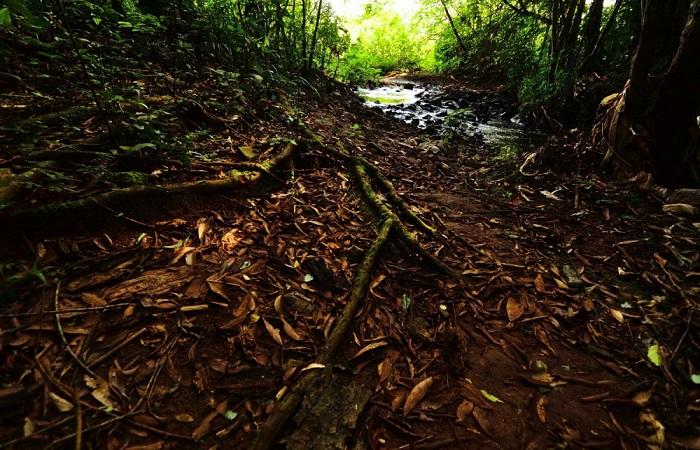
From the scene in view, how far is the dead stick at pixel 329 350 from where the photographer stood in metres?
1.58

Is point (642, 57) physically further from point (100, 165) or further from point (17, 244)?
point (17, 244)

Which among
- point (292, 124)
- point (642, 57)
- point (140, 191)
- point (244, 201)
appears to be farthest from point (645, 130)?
point (140, 191)

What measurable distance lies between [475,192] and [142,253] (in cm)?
420

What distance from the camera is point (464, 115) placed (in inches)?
392

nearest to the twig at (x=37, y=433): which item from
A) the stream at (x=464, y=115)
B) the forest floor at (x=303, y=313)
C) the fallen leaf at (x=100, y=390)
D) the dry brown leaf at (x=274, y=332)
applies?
the forest floor at (x=303, y=313)

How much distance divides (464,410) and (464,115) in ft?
31.5

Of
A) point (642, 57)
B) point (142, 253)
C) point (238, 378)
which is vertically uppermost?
point (642, 57)

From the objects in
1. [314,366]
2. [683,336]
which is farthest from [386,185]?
[683,336]

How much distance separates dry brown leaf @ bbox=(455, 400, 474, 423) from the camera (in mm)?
1844

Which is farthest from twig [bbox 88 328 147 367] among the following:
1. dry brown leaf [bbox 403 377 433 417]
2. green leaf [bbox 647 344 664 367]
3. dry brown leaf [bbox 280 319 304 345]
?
green leaf [bbox 647 344 664 367]

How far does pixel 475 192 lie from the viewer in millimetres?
4828

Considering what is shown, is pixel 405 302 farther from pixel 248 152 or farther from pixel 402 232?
pixel 248 152

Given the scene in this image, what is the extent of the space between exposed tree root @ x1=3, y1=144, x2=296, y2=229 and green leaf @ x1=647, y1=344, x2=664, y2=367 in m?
3.47

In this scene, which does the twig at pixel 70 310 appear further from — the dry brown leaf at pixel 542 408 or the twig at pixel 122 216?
the dry brown leaf at pixel 542 408
